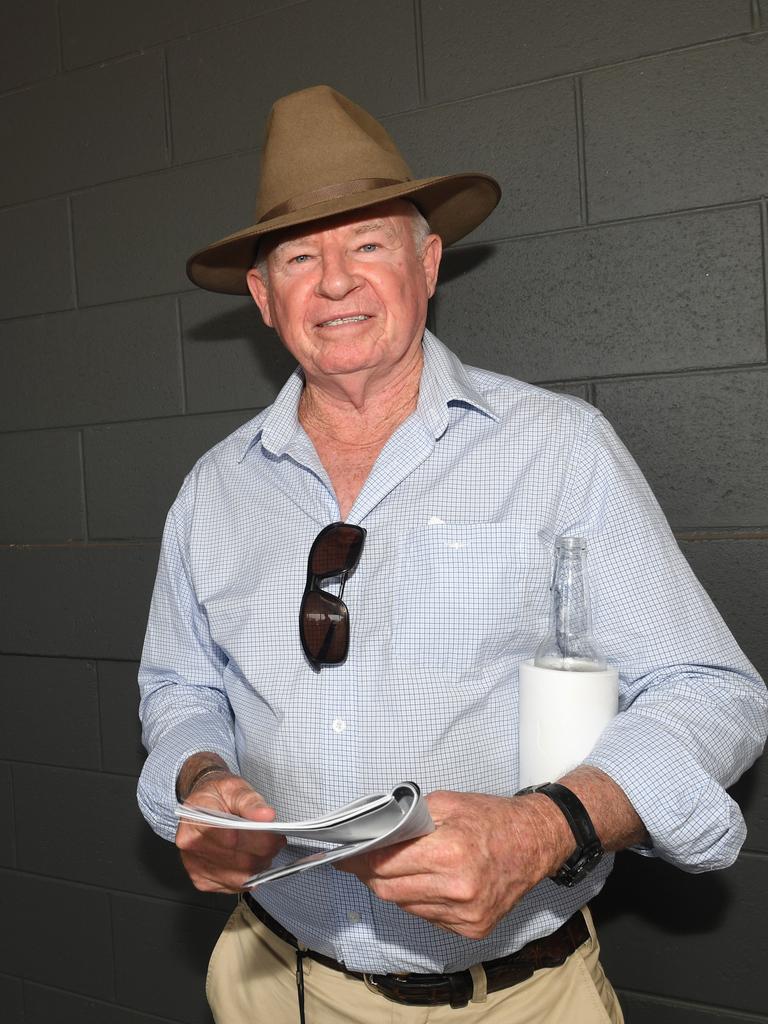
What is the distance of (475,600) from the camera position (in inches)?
50.9

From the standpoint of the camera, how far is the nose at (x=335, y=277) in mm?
1417

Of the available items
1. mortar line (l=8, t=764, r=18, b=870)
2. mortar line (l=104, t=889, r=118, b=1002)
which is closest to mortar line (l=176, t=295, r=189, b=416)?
mortar line (l=8, t=764, r=18, b=870)

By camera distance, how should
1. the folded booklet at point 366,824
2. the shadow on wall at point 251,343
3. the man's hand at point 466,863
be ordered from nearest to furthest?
the folded booklet at point 366,824 < the man's hand at point 466,863 < the shadow on wall at point 251,343

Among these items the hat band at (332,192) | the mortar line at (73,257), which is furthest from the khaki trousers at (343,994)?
the mortar line at (73,257)

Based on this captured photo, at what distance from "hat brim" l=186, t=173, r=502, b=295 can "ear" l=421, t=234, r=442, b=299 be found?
2.1 inches

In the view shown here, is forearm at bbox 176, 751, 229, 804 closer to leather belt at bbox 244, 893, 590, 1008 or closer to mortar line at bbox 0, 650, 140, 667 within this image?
leather belt at bbox 244, 893, 590, 1008

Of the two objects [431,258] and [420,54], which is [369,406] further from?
[420,54]

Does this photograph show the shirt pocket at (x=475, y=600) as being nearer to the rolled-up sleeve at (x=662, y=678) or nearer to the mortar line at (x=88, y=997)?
the rolled-up sleeve at (x=662, y=678)

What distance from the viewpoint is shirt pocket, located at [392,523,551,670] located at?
1.29m

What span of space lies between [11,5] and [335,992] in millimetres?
2164

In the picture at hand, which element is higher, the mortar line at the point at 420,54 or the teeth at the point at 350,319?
the mortar line at the point at 420,54

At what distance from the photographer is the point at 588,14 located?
5.20 ft

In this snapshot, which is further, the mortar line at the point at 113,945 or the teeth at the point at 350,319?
the mortar line at the point at 113,945

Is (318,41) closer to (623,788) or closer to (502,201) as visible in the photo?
(502,201)
